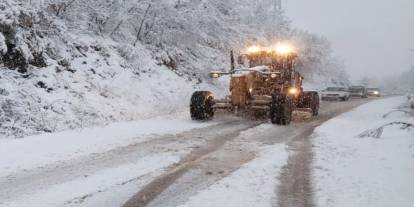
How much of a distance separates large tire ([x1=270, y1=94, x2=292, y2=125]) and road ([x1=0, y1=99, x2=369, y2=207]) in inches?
83.0

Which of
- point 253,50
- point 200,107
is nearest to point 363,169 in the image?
point 200,107

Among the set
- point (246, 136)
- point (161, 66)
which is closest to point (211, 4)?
point (161, 66)

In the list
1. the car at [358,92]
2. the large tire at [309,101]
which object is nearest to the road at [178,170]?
the large tire at [309,101]

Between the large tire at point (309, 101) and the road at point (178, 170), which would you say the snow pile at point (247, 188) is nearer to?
the road at point (178, 170)

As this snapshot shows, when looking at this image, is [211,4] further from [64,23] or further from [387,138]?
[387,138]

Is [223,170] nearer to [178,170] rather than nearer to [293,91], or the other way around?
[178,170]

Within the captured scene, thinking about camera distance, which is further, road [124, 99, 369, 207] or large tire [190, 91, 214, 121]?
large tire [190, 91, 214, 121]

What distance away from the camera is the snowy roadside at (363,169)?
6598mm

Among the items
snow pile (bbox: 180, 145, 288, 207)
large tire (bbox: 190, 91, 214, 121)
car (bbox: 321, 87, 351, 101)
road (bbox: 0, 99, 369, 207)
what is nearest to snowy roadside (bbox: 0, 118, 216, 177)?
road (bbox: 0, 99, 369, 207)

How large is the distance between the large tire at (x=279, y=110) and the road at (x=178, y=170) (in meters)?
2.11

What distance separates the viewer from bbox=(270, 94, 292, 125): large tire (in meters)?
14.6

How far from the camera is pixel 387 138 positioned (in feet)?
38.8

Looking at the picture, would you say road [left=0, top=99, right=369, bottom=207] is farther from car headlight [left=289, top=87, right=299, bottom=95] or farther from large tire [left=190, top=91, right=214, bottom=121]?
car headlight [left=289, top=87, right=299, bottom=95]

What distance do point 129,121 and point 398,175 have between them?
320 inches
